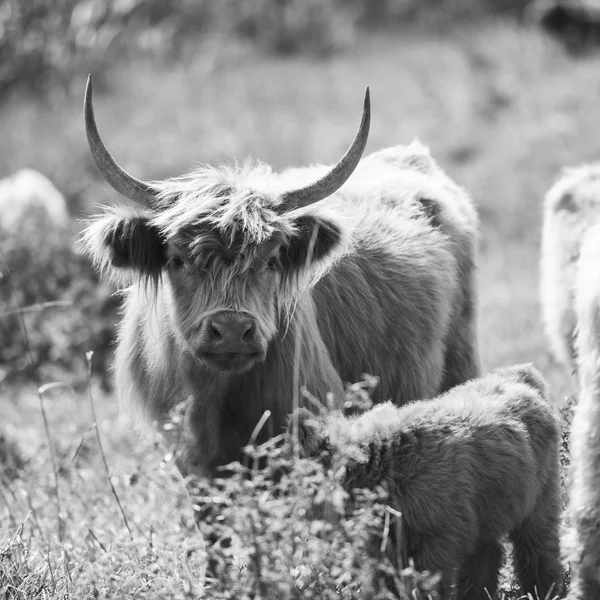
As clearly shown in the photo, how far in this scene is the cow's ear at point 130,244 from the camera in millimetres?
4578

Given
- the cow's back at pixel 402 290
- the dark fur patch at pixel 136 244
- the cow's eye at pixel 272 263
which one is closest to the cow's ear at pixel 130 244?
the dark fur patch at pixel 136 244

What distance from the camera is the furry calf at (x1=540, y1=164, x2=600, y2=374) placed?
6.54 metres

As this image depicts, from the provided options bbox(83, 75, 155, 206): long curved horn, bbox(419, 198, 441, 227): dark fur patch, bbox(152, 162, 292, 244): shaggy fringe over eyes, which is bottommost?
bbox(419, 198, 441, 227): dark fur patch

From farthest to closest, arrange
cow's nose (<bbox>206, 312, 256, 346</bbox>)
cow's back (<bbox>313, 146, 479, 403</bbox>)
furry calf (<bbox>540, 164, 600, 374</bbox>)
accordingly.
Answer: furry calf (<bbox>540, 164, 600, 374</bbox>) < cow's back (<bbox>313, 146, 479, 403</bbox>) < cow's nose (<bbox>206, 312, 256, 346</bbox>)

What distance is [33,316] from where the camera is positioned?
9.59 meters

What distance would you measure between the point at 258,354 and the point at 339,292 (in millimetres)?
993

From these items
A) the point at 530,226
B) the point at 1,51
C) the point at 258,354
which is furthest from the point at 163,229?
the point at 1,51

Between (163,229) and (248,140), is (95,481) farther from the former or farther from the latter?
(248,140)

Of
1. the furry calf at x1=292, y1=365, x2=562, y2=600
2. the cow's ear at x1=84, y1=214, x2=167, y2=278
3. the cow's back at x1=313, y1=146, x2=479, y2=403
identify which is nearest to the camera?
the furry calf at x1=292, y1=365, x2=562, y2=600

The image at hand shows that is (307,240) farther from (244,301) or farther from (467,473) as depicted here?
(467,473)

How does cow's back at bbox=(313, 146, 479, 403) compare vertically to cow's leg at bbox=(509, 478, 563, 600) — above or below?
above

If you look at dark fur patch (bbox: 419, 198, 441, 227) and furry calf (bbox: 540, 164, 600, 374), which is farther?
furry calf (bbox: 540, 164, 600, 374)

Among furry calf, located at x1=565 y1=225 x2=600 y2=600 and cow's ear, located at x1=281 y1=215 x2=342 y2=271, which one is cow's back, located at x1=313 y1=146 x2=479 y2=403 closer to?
cow's ear, located at x1=281 y1=215 x2=342 y2=271

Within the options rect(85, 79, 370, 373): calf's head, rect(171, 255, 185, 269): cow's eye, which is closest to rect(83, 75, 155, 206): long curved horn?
rect(85, 79, 370, 373): calf's head
